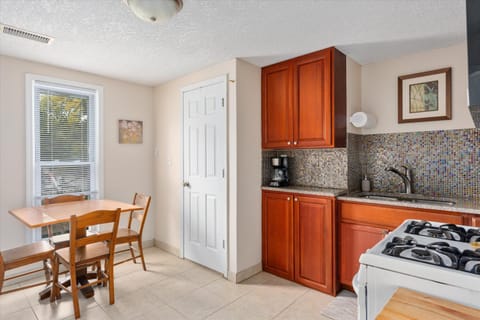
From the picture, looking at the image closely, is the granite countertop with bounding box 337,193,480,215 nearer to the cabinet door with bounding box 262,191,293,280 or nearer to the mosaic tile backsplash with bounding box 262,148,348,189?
the mosaic tile backsplash with bounding box 262,148,348,189

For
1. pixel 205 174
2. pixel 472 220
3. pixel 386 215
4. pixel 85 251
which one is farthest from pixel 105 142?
pixel 472 220

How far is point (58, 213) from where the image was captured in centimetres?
241

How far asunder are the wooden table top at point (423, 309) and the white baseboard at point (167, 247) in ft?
10.2

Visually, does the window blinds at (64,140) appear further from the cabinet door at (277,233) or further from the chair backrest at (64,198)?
the cabinet door at (277,233)

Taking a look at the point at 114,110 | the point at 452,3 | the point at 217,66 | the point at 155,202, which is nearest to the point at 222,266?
the point at 155,202

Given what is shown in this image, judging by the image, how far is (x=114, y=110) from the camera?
360 centimetres

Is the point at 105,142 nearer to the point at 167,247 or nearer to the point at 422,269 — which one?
the point at 167,247

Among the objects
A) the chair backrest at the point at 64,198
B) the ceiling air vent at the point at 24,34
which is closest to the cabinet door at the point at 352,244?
the chair backrest at the point at 64,198

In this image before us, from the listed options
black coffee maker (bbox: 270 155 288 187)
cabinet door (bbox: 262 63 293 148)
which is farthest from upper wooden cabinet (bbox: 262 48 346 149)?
black coffee maker (bbox: 270 155 288 187)

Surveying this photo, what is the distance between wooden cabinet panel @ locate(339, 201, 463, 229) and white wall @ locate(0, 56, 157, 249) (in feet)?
9.38

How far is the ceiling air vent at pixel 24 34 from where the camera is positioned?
212 cm

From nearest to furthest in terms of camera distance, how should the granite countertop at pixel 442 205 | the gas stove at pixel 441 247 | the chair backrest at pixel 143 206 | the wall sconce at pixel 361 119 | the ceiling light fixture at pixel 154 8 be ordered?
the gas stove at pixel 441 247 → the ceiling light fixture at pixel 154 8 → the granite countertop at pixel 442 205 → the wall sconce at pixel 361 119 → the chair backrest at pixel 143 206

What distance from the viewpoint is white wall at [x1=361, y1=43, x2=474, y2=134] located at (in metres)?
2.45

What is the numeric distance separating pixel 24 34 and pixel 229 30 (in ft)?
5.78
